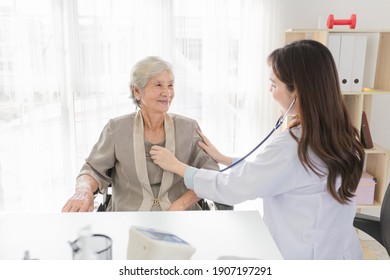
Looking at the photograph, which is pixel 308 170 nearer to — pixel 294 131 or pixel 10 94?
pixel 294 131

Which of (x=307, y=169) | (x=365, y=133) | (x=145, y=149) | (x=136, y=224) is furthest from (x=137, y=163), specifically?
(x=365, y=133)

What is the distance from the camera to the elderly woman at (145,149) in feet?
5.59

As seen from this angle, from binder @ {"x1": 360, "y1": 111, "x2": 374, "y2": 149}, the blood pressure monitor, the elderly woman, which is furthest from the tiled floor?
the blood pressure monitor

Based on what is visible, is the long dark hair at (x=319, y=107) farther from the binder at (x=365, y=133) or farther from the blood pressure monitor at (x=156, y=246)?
the binder at (x=365, y=133)

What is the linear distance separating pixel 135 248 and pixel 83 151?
1.85 metres

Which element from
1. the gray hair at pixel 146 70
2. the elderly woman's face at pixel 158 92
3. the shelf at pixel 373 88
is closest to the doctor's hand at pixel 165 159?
the elderly woman's face at pixel 158 92

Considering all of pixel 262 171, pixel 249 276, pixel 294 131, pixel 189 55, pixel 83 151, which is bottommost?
pixel 83 151

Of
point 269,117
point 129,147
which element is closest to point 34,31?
point 129,147

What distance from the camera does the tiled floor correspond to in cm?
248

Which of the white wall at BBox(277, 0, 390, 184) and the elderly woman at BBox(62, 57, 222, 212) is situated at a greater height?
the white wall at BBox(277, 0, 390, 184)

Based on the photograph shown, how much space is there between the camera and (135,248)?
3.07 ft

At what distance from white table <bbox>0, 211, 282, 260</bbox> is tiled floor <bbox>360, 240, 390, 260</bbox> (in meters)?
1.64

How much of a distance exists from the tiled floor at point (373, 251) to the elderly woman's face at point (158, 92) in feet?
5.37

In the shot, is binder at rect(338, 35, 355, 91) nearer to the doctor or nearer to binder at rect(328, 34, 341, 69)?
binder at rect(328, 34, 341, 69)
